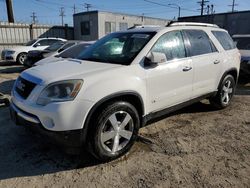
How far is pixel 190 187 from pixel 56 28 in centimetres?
2075

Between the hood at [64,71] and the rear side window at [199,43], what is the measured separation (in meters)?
1.67

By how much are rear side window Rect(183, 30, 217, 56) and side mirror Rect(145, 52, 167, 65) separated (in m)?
1.00

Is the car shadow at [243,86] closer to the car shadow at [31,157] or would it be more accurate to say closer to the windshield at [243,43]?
the windshield at [243,43]

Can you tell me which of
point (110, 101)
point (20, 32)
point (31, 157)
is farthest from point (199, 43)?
point (20, 32)

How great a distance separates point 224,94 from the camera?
17.6ft

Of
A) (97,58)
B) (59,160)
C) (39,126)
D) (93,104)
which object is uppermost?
(97,58)

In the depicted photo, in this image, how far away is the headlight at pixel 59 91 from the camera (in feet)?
9.22

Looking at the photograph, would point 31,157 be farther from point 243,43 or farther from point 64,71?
point 243,43

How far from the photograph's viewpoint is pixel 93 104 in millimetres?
2885

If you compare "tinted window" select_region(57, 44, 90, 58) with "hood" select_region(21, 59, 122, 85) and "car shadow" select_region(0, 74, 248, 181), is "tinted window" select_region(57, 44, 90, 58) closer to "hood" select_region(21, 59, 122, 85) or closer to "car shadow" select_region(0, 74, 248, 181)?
"car shadow" select_region(0, 74, 248, 181)

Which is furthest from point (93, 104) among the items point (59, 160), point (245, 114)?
point (245, 114)

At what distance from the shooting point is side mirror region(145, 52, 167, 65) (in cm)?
342

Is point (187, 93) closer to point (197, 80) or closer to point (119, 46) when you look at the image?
point (197, 80)

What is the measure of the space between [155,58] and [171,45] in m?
0.68
